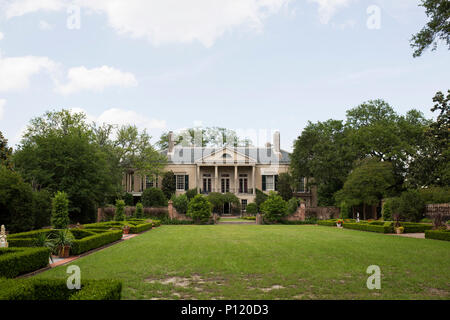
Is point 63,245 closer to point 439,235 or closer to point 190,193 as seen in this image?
point 439,235

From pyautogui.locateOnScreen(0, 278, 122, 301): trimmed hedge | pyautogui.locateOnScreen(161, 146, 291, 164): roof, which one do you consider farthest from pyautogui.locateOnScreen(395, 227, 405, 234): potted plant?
pyautogui.locateOnScreen(161, 146, 291, 164): roof

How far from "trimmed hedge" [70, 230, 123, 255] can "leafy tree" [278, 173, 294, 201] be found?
2582 centimetres

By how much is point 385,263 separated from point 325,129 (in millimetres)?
31361

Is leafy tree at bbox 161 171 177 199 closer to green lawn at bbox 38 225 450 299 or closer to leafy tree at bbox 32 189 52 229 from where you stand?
leafy tree at bbox 32 189 52 229

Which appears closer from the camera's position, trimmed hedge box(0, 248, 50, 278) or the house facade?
trimmed hedge box(0, 248, 50, 278)

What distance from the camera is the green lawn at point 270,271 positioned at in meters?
6.46

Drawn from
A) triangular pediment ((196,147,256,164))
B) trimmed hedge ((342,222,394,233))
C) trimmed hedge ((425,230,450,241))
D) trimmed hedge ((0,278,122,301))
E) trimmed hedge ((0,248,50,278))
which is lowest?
trimmed hedge ((342,222,394,233))

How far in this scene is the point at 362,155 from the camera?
37406 mm

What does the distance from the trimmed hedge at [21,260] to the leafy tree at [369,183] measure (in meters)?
27.3

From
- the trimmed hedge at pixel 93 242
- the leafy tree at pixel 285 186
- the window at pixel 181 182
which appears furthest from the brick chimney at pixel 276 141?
the trimmed hedge at pixel 93 242

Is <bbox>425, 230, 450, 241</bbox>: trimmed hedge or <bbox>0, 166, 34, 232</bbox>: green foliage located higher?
<bbox>0, 166, 34, 232</bbox>: green foliage

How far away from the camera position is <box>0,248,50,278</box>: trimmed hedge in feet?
26.1

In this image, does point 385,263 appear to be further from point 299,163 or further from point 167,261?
point 299,163
